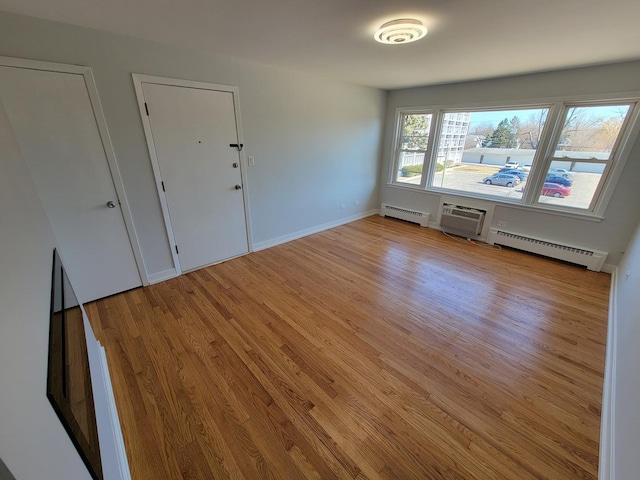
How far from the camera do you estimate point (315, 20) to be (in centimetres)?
190

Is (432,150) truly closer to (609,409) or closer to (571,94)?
(571,94)

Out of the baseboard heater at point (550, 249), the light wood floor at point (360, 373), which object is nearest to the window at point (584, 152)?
the baseboard heater at point (550, 249)

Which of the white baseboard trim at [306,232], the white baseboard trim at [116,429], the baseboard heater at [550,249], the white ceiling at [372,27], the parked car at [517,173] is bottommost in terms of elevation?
the white baseboard trim at [116,429]

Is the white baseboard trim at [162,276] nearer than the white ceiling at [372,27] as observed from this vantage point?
No

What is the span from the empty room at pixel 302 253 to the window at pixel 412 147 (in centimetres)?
35

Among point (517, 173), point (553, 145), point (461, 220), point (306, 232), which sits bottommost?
point (306, 232)

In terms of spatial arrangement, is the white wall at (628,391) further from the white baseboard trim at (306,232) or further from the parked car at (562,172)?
the white baseboard trim at (306,232)

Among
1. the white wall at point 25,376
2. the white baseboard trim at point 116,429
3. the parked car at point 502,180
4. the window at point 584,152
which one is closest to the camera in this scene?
the white wall at point 25,376

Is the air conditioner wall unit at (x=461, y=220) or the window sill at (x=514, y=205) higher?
the window sill at (x=514, y=205)

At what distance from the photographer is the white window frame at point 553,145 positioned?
286 centimetres

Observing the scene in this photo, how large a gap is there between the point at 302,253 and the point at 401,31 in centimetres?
261

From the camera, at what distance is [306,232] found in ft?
14.3

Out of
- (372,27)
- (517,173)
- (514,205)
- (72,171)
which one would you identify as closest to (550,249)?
(514,205)

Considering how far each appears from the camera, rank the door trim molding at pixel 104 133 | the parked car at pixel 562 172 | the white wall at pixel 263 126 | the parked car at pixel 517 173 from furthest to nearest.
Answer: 1. the parked car at pixel 517 173
2. the parked car at pixel 562 172
3. the white wall at pixel 263 126
4. the door trim molding at pixel 104 133
